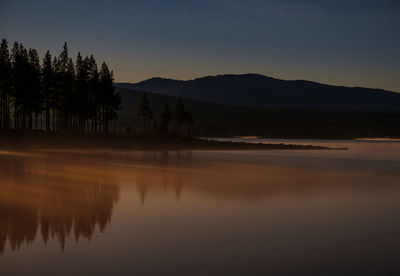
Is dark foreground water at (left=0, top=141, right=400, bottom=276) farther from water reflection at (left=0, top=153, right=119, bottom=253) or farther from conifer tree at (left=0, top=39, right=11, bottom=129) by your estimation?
conifer tree at (left=0, top=39, right=11, bottom=129)

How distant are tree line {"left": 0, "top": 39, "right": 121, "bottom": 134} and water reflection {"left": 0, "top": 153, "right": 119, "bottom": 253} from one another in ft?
171

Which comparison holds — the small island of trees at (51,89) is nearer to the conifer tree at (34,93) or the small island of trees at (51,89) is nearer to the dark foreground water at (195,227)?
the conifer tree at (34,93)

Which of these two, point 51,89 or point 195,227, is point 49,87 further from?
point 195,227

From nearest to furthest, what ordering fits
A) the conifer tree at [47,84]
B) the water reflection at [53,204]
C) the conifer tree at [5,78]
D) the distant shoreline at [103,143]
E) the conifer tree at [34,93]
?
the water reflection at [53,204] → the distant shoreline at [103,143] → the conifer tree at [5,78] → the conifer tree at [34,93] → the conifer tree at [47,84]

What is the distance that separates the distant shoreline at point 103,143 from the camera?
64.3m

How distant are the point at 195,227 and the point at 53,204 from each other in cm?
668

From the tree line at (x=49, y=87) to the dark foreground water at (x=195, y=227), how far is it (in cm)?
5566

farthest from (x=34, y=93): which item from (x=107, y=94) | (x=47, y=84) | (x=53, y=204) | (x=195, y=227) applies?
(x=195, y=227)

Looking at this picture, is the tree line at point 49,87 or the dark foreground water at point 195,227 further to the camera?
the tree line at point 49,87

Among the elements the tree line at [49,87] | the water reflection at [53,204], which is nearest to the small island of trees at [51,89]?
the tree line at [49,87]

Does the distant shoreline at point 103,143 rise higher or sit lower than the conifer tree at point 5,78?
lower

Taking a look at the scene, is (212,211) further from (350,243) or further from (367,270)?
(367,270)

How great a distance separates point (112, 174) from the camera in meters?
29.7

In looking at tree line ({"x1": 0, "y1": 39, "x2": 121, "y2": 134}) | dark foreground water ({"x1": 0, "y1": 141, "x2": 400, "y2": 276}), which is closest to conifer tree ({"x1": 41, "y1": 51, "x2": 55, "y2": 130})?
tree line ({"x1": 0, "y1": 39, "x2": 121, "y2": 134})
